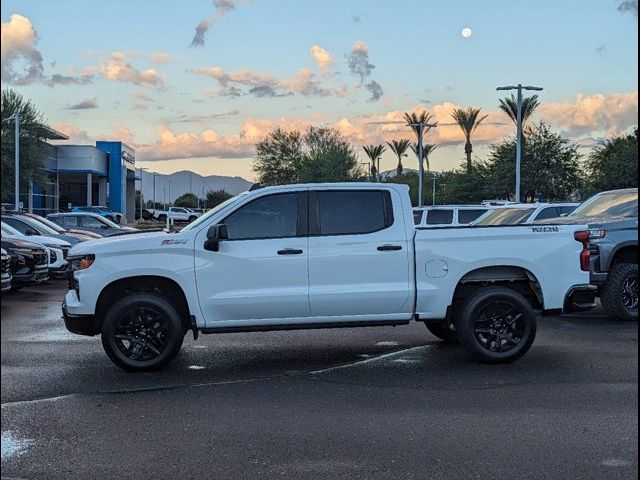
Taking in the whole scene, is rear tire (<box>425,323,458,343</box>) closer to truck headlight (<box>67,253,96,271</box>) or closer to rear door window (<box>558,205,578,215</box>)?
truck headlight (<box>67,253,96,271</box>)

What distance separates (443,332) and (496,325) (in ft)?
5.01

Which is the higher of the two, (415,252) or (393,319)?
(415,252)

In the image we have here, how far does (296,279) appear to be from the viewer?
8109 millimetres

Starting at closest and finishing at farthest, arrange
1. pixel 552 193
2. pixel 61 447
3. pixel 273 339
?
pixel 61 447 < pixel 273 339 < pixel 552 193

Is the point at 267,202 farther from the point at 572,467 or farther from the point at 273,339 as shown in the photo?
the point at 572,467

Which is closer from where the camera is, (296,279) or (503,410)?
(503,410)

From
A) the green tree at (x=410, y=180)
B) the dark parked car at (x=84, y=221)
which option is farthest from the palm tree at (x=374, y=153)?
the dark parked car at (x=84, y=221)

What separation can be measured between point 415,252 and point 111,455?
406cm

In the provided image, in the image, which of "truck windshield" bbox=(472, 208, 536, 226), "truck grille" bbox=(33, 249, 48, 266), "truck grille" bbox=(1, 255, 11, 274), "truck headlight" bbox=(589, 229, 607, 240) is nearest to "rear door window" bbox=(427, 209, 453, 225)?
"truck windshield" bbox=(472, 208, 536, 226)

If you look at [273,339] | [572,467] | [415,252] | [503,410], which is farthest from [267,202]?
[572,467]

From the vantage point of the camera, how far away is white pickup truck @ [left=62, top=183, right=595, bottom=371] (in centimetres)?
802

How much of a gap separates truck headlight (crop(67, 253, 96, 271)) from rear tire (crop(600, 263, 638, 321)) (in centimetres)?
727

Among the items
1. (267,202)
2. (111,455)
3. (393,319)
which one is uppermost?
(267,202)

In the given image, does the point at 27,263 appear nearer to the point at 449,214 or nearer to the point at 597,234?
the point at 449,214
